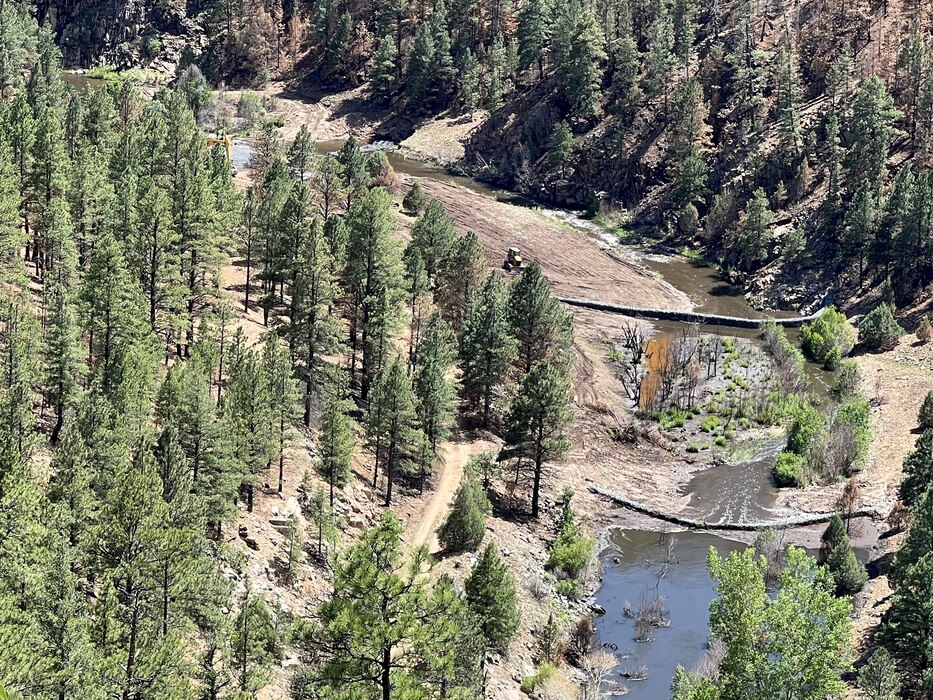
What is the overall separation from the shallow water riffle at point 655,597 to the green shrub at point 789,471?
922 centimetres

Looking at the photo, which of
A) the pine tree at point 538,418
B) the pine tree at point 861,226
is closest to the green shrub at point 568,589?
the pine tree at point 538,418

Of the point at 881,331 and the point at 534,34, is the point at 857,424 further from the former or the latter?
the point at 534,34

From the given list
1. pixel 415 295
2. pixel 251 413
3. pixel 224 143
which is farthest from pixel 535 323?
pixel 224 143

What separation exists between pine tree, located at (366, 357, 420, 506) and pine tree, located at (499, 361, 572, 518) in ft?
24.9

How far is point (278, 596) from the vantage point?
67000mm

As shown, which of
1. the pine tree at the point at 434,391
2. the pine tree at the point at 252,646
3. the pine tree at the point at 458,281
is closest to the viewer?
the pine tree at the point at 252,646

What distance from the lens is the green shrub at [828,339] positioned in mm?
115000

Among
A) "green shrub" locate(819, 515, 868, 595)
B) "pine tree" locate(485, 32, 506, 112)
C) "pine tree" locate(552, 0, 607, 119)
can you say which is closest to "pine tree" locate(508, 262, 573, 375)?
"green shrub" locate(819, 515, 868, 595)

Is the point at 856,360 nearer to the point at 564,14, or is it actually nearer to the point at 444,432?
the point at 444,432

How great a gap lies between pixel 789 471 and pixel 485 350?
77.7ft

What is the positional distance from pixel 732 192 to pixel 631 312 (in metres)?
30.5

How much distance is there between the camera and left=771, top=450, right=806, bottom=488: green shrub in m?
93.4

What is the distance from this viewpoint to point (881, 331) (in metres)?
116

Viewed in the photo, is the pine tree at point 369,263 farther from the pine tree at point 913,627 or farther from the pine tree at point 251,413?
the pine tree at point 913,627
